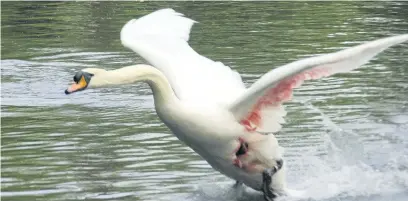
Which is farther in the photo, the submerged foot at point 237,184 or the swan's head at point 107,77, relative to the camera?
the submerged foot at point 237,184

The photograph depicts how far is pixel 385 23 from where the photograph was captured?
19016 millimetres

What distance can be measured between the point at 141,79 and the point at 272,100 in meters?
0.96

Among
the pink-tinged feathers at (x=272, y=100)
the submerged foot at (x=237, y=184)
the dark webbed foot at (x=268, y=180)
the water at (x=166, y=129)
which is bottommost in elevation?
the water at (x=166, y=129)

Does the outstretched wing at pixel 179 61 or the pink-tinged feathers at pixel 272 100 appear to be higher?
the pink-tinged feathers at pixel 272 100

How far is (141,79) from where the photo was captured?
7.66m

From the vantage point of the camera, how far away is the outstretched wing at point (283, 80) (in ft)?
23.7

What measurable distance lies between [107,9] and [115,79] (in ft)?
51.5

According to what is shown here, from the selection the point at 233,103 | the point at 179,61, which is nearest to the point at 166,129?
the point at 179,61

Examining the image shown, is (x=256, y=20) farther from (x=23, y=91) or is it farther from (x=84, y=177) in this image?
(x=84, y=177)

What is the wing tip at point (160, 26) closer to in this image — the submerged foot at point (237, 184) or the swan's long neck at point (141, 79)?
the submerged foot at point (237, 184)

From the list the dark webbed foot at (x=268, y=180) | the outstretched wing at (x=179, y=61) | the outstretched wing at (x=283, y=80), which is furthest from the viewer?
the outstretched wing at (x=179, y=61)

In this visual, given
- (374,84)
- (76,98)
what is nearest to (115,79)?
(76,98)

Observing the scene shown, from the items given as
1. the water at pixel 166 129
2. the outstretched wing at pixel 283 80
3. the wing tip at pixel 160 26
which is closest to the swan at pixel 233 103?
the outstretched wing at pixel 283 80

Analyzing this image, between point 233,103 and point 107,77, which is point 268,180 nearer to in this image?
point 233,103
